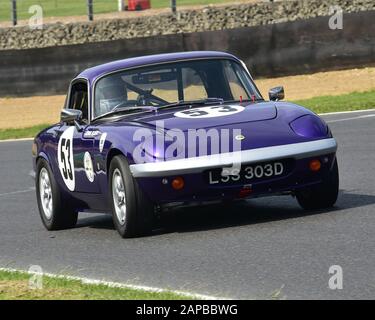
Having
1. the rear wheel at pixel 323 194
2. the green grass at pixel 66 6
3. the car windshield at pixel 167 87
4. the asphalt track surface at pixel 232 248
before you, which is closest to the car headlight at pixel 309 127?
the rear wheel at pixel 323 194

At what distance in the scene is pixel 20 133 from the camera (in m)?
23.1

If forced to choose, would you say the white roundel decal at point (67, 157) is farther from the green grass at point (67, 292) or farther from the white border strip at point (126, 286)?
the green grass at point (67, 292)

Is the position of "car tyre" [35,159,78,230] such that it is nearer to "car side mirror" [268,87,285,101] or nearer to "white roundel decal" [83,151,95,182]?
"white roundel decal" [83,151,95,182]

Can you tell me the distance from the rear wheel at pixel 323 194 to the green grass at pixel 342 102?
37.2 ft

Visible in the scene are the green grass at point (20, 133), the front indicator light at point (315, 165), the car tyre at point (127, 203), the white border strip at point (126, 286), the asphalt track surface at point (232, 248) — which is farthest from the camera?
the green grass at point (20, 133)

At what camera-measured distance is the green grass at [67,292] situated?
6.81 m

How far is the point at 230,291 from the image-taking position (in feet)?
22.2

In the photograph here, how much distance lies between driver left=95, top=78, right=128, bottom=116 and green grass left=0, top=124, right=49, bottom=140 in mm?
12090

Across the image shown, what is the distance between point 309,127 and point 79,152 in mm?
2011

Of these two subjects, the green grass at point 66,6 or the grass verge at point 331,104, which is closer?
the grass verge at point 331,104

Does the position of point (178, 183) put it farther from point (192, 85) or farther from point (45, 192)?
point (45, 192)

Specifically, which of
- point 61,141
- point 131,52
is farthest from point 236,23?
point 61,141

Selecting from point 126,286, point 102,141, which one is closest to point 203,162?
point 102,141

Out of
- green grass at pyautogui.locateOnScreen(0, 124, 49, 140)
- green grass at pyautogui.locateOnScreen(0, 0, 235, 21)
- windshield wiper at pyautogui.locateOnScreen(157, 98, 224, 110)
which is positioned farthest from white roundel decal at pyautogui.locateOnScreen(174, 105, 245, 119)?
green grass at pyautogui.locateOnScreen(0, 0, 235, 21)
